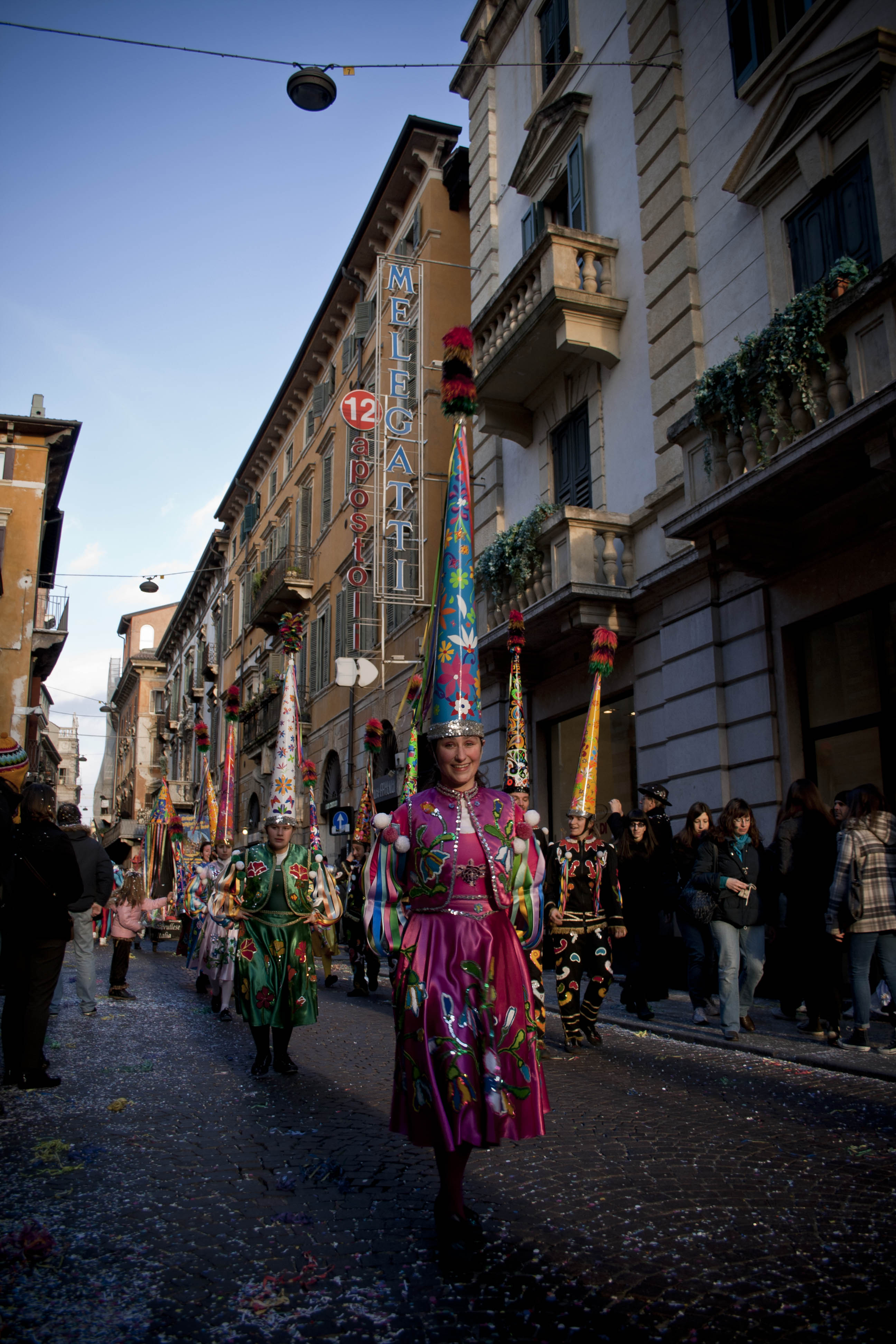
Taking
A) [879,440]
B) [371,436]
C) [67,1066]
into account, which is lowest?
[67,1066]

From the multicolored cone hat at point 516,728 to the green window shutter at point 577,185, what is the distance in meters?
7.36

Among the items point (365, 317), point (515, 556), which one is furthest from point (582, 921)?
point (365, 317)

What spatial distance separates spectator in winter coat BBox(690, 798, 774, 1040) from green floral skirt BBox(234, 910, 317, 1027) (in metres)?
3.28

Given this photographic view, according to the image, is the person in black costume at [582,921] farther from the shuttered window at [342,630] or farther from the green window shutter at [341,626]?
the green window shutter at [341,626]

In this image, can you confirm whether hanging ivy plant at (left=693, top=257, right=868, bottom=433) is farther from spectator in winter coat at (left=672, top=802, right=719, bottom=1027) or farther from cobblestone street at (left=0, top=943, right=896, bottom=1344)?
cobblestone street at (left=0, top=943, right=896, bottom=1344)

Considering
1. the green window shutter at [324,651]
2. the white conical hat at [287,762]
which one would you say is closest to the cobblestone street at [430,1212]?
the white conical hat at [287,762]

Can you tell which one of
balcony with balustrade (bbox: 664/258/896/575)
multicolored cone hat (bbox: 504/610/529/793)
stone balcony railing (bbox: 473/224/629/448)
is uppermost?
stone balcony railing (bbox: 473/224/629/448)

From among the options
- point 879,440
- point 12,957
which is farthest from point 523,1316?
point 879,440

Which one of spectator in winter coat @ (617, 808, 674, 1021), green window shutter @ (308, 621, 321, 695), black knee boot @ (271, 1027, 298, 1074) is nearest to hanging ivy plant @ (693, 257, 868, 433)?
spectator in winter coat @ (617, 808, 674, 1021)

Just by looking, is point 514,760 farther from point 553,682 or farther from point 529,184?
point 529,184

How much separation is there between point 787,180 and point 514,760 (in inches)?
274

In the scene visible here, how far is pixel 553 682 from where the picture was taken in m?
16.1

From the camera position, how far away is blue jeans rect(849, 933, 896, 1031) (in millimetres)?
7363

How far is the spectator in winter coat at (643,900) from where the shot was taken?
946 cm
